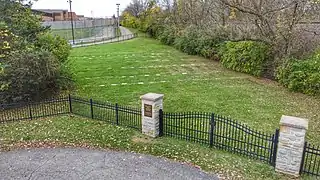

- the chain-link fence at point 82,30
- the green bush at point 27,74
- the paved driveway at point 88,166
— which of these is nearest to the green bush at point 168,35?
the chain-link fence at point 82,30

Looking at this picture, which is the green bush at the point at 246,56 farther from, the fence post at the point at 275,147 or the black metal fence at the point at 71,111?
the fence post at the point at 275,147

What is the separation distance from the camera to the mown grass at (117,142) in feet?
21.0

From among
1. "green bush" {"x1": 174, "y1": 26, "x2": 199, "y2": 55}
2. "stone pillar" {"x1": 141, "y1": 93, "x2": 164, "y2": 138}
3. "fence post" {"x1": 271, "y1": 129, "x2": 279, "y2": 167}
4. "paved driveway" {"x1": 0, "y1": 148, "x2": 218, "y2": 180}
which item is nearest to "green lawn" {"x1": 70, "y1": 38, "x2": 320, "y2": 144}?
"fence post" {"x1": 271, "y1": 129, "x2": 279, "y2": 167}

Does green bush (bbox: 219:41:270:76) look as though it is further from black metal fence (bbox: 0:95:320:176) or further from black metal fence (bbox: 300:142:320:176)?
black metal fence (bbox: 300:142:320:176)

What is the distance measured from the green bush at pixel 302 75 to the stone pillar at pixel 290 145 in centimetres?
739

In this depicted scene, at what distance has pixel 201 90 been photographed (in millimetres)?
13562

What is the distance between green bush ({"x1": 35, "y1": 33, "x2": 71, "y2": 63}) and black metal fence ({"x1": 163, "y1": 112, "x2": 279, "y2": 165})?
7.69 meters

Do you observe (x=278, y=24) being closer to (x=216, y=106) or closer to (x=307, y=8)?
(x=307, y=8)

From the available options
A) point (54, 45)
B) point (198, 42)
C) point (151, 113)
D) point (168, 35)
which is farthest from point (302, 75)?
point (168, 35)

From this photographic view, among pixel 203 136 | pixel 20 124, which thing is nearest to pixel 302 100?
pixel 203 136

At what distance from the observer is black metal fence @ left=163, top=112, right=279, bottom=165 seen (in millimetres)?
6684

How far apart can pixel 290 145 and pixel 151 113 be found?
3631 mm

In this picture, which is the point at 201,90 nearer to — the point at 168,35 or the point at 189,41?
the point at 189,41

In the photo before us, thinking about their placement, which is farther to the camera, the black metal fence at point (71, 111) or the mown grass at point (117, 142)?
the black metal fence at point (71, 111)
